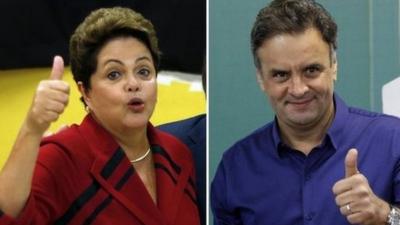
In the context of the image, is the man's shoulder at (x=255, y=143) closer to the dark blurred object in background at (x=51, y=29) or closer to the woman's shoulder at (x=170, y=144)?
the woman's shoulder at (x=170, y=144)

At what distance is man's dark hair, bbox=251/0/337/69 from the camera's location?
1406 mm

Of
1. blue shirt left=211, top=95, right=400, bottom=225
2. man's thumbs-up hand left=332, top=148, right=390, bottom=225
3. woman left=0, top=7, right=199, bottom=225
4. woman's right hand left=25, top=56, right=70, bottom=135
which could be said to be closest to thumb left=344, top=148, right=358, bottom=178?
man's thumbs-up hand left=332, top=148, right=390, bottom=225

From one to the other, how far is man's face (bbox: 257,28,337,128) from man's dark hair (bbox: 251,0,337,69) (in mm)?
12

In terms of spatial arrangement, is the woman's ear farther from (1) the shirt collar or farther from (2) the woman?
(1) the shirt collar

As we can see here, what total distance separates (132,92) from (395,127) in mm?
578

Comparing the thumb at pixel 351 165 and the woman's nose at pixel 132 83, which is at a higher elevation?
the woman's nose at pixel 132 83

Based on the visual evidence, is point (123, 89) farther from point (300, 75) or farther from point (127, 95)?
point (300, 75)

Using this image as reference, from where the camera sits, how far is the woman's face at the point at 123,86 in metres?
1.47

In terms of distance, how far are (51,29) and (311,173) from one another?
0.83 m

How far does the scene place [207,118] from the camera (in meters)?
1.92

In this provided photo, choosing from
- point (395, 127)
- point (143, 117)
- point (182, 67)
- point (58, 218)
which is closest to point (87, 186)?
point (58, 218)

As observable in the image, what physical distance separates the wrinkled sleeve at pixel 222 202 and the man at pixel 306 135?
3 cm

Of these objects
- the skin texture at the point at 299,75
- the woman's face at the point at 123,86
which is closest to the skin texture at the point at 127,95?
the woman's face at the point at 123,86

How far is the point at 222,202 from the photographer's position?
5.12 ft
